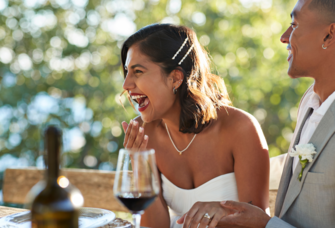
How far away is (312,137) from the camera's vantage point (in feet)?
5.44

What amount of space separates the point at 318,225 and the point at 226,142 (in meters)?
0.90

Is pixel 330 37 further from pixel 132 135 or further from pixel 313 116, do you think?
pixel 132 135

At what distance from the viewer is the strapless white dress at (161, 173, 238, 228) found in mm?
2377

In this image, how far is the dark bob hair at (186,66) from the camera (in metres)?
2.41

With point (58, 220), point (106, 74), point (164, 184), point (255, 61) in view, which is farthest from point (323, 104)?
point (106, 74)

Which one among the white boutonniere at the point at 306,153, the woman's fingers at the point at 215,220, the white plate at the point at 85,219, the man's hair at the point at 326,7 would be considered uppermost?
the man's hair at the point at 326,7

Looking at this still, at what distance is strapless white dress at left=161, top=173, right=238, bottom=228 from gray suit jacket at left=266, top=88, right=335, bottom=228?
0.68 metres

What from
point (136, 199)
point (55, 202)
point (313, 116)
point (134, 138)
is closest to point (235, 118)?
point (313, 116)

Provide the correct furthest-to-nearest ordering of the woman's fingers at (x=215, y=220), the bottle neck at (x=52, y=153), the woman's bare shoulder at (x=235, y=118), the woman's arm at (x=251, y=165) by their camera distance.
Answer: the woman's bare shoulder at (x=235, y=118) → the woman's arm at (x=251, y=165) → the woman's fingers at (x=215, y=220) → the bottle neck at (x=52, y=153)

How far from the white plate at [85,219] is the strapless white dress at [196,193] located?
3.46 feet

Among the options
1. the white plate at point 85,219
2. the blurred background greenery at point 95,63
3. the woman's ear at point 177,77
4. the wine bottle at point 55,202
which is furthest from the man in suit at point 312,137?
the blurred background greenery at point 95,63

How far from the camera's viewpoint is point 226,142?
2.39m

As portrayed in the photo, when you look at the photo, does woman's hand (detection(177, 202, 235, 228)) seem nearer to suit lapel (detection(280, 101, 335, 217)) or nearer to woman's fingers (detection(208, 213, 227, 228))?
woman's fingers (detection(208, 213, 227, 228))

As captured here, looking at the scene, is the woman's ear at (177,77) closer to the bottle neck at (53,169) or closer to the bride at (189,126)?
the bride at (189,126)
